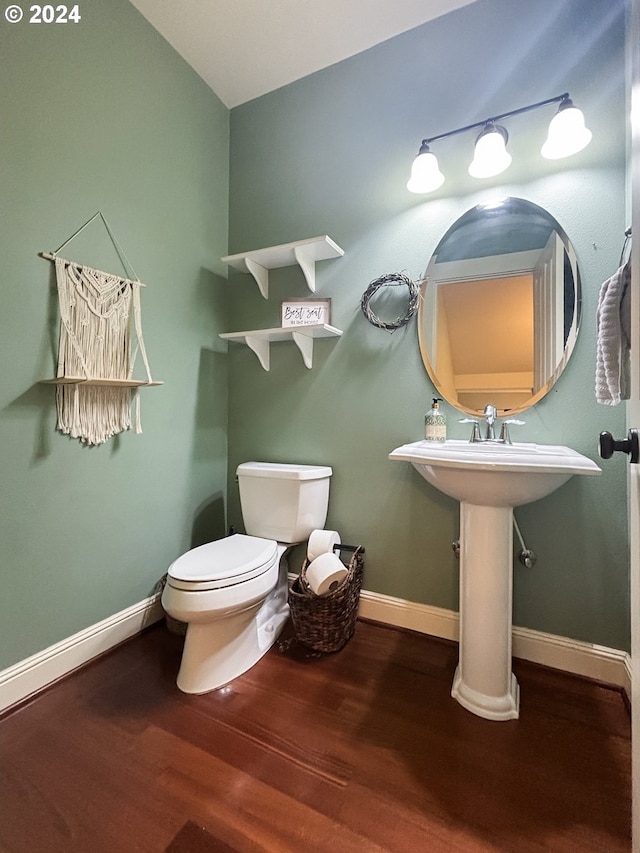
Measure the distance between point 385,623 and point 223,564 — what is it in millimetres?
834

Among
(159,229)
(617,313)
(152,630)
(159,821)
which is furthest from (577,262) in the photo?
(152,630)

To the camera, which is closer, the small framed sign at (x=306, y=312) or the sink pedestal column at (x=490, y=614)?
the sink pedestal column at (x=490, y=614)

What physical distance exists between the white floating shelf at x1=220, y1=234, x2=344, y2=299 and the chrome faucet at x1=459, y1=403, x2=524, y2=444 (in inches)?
38.3

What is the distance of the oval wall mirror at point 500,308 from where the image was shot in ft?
4.61

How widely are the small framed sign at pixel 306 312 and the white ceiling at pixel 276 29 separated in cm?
114

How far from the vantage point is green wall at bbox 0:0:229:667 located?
1.22m

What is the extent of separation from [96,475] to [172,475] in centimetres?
36

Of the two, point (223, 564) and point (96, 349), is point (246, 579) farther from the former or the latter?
point (96, 349)

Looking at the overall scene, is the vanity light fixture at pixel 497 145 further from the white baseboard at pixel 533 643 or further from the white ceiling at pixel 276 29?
the white baseboard at pixel 533 643

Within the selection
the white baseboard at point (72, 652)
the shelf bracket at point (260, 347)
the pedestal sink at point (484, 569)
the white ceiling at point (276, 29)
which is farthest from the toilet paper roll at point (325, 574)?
the white ceiling at point (276, 29)

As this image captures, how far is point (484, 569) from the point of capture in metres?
1.21

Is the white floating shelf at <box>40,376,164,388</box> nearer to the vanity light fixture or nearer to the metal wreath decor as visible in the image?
the metal wreath decor

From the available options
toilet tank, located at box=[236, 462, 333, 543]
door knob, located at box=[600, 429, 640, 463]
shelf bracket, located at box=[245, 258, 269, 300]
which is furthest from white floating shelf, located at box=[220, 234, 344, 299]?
door knob, located at box=[600, 429, 640, 463]

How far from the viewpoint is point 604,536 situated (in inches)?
52.5
